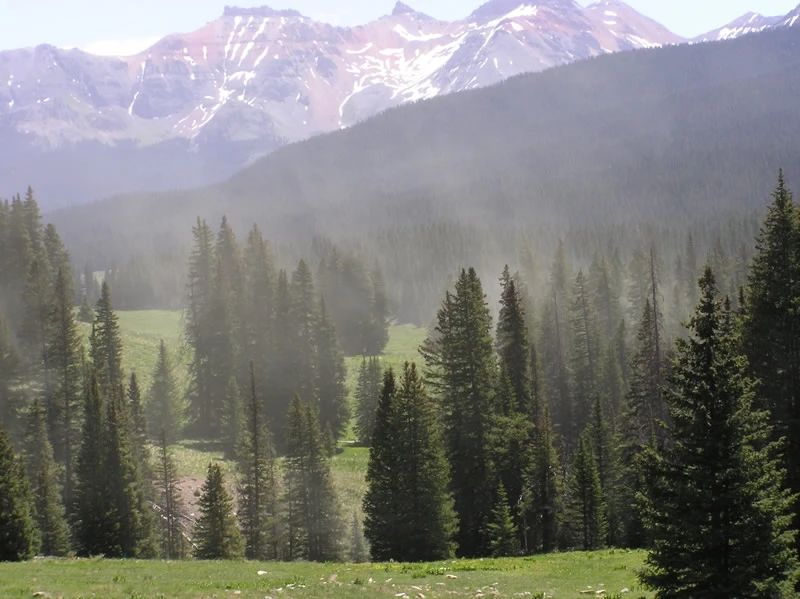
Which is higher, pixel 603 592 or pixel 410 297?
pixel 410 297

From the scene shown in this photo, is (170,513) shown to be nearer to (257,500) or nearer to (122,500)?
(122,500)

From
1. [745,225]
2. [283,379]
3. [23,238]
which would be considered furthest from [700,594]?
[745,225]

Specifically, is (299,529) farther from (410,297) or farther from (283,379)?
(410,297)

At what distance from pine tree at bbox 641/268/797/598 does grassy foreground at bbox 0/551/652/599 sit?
3717 millimetres

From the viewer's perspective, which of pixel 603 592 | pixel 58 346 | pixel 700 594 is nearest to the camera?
pixel 700 594

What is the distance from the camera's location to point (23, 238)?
7869 cm

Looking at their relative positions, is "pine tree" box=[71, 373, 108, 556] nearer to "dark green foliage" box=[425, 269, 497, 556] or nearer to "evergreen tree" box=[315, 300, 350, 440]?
"dark green foliage" box=[425, 269, 497, 556]

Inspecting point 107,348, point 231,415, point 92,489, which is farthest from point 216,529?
point 107,348

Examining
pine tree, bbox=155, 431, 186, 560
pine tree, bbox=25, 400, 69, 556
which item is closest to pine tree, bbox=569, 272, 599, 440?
pine tree, bbox=155, 431, 186, 560

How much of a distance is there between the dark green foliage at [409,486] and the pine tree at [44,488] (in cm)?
1888

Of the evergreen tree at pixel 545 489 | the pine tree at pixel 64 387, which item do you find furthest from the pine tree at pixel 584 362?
the pine tree at pixel 64 387

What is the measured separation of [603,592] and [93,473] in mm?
32678

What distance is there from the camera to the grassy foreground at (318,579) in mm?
23500

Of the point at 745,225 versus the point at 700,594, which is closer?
the point at 700,594
